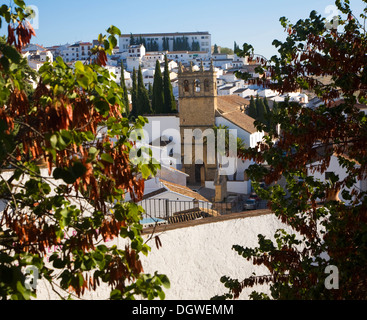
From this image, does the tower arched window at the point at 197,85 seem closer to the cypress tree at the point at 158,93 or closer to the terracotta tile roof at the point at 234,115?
the terracotta tile roof at the point at 234,115

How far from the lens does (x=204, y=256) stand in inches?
281

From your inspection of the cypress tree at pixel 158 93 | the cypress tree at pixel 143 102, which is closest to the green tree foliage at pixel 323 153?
the cypress tree at pixel 158 93

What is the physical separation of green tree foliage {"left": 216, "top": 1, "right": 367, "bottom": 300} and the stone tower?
102ft

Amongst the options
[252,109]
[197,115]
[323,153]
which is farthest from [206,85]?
[323,153]

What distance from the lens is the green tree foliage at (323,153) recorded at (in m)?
4.03

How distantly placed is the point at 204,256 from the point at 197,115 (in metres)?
30.4

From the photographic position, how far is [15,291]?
2709mm

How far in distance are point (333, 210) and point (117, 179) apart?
7.31ft

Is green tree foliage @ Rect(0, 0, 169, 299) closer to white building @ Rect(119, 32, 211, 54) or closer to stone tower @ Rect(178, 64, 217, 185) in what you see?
stone tower @ Rect(178, 64, 217, 185)

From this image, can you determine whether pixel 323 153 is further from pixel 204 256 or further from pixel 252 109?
pixel 252 109

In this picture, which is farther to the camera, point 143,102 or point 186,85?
point 143,102

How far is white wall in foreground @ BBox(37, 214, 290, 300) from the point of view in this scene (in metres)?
6.79

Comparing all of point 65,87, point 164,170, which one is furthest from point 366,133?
point 164,170

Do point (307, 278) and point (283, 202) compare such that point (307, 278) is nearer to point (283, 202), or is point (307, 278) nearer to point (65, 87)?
point (283, 202)
